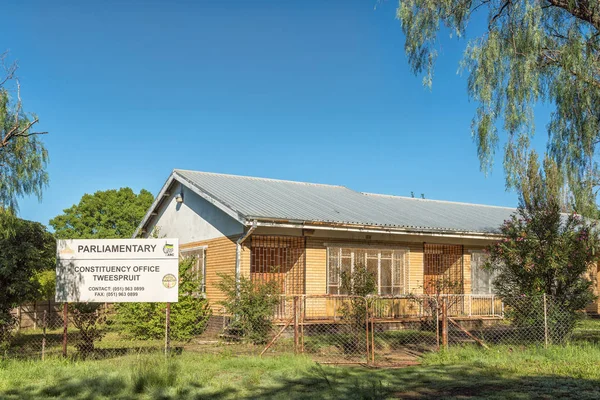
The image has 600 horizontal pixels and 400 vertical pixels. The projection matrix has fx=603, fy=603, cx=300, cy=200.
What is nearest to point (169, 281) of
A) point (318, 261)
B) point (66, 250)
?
point (66, 250)

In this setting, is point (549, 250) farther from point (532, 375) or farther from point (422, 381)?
point (422, 381)

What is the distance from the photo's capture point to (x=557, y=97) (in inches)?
496

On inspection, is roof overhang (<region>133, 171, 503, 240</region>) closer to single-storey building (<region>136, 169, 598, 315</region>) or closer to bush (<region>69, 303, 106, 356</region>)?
single-storey building (<region>136, 169, 598, 315</region>)

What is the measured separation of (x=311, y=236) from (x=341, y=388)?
1003 centimetres

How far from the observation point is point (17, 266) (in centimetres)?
1459

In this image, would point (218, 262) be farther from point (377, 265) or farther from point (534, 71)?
point (534, 71)

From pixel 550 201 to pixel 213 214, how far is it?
10.6 m

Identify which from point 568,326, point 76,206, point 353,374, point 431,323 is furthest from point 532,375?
point 76,206

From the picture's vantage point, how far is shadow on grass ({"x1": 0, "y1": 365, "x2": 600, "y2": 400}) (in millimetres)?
8898

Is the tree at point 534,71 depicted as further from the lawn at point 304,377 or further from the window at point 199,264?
the window at point 199,264

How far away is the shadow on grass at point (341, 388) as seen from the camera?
8.90m

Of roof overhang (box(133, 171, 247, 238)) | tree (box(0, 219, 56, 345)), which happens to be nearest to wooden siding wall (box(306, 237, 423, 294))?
roof overhang (box(133, 171, 247, 238))

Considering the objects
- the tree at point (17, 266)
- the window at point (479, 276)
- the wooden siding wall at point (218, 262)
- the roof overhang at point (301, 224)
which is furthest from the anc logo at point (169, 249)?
the window at point (479, 276)

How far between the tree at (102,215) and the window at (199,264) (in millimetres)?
28054
